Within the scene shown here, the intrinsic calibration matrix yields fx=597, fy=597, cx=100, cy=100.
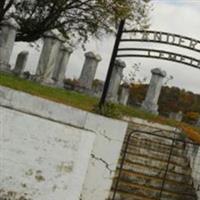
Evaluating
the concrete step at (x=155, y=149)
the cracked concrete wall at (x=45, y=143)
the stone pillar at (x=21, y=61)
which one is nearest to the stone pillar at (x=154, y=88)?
the stone pillar at (x=21, y=61)

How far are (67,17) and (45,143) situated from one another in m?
15.6

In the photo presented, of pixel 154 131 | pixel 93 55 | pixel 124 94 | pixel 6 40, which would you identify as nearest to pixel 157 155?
pixel 154 131

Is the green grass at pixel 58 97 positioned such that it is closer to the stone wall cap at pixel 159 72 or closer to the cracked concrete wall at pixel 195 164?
the cracked concrete wall at pixel 195 164

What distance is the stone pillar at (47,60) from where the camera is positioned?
22.2 metres

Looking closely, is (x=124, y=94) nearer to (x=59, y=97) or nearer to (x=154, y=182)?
(x=59, y=97)

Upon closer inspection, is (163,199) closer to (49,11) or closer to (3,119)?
(3,119)

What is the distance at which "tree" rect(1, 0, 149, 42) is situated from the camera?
812 inches

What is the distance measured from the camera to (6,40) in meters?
22.5

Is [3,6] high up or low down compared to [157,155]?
up

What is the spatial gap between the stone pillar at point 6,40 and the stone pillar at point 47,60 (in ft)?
4.08

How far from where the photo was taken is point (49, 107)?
9.72 m

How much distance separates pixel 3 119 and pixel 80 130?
49.6 inches

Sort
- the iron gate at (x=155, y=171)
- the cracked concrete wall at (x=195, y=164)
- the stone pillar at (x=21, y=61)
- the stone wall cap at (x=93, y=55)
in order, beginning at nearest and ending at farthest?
the iron gate at (x=155, y=171) < the cracked concrete wall at (x=195, y=164) < the stone wall cap at (x=93, y=55) < the stone pillar at (x=21, y=61)

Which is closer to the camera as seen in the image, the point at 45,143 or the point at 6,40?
the point at 45,143
